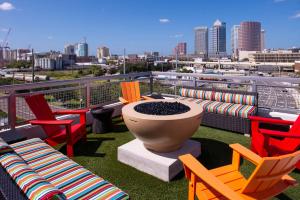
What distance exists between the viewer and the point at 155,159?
3.06m

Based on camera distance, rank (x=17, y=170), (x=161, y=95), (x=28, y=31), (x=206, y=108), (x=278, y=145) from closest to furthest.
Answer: (x=17, y=170)
(x=278, y=145)
(x=206, y=108)
(x=161, y=95)
(x=28, y=31)

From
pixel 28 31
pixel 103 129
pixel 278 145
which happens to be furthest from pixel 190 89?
pixel 28 31

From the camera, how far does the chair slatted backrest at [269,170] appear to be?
1.61 metres

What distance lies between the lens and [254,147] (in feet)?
11.2

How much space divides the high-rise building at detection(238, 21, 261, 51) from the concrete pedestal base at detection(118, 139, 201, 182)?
123384 mm

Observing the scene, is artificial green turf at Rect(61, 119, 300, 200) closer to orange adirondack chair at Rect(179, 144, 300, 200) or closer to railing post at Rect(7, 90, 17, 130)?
orange adirondack chair at Rect(179, 144, 300, 200)

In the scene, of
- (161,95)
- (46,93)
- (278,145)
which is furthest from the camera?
(161,95)

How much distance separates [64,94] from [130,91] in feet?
4.84

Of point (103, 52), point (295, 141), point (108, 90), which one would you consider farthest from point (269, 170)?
point (103, 52)

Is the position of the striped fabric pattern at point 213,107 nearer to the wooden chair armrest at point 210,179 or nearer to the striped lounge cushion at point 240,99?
the striped lounge cushion at point 240,99

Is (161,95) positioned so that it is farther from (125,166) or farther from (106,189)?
(106,189)

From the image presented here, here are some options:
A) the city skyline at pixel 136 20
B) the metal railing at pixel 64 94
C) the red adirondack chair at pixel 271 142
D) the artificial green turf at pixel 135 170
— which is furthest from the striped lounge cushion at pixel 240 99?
the city skyline at pixel 136 20

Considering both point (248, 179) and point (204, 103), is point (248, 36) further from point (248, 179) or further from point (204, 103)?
point (248, 179)

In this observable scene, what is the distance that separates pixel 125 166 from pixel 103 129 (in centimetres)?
154
